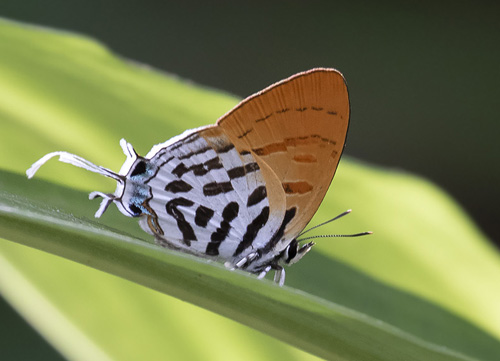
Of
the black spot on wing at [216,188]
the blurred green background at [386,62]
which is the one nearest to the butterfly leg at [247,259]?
the black spot on wing at [216,188]

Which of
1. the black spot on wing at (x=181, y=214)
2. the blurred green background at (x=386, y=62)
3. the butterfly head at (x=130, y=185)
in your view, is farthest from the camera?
the blurred green background at (x=386, y=62)

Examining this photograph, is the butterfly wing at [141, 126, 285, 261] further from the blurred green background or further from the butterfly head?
the blurred green background

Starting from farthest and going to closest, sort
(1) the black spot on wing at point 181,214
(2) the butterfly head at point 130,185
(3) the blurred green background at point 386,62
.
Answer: (3) the blurred green background at point 386,62 → (1) the black spot on wing at point 181,214 → (2) the butterfly head at point 130,185

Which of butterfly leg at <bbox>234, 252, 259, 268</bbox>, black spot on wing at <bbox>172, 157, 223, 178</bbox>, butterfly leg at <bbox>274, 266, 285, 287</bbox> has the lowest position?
butterfly leg at <bbox>234, 252, 259, 268</bbox>

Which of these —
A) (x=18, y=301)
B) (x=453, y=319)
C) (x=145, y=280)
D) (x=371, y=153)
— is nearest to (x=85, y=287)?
(x=18, y=301)

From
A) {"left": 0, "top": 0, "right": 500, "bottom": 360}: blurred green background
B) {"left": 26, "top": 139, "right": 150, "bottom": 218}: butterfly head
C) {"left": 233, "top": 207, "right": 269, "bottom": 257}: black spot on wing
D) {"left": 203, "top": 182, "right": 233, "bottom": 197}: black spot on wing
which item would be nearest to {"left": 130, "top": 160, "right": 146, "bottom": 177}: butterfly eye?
{"left": 26, "top": 139, "right": 150, "bottom": 218}: butterfly head

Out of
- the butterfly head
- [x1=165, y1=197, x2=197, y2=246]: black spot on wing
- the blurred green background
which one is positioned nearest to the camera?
the butterfly head

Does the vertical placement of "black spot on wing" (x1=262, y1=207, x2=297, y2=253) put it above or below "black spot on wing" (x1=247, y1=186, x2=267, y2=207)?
below

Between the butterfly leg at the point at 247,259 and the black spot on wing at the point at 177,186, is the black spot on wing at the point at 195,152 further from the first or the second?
the butterfly leg at the point at 247,259
